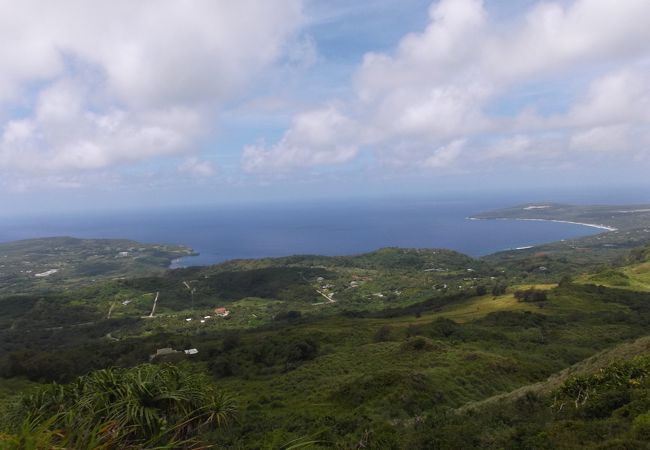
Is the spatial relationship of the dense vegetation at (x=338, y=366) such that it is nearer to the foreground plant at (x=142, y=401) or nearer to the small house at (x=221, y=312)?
the foreground plant at (x=142, y=401)

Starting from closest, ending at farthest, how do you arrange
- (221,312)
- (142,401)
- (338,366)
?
(142,401) → (338,366) → (221,312)

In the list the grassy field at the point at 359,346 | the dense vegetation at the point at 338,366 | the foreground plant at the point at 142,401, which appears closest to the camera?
the foreground plant at the point at 142,401

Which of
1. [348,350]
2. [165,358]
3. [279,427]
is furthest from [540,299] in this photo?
[279,427]

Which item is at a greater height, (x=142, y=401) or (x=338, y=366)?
(x=142, y=401)

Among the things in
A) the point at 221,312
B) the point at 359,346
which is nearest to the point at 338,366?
the point at 359,346

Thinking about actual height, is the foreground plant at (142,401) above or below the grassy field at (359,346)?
above

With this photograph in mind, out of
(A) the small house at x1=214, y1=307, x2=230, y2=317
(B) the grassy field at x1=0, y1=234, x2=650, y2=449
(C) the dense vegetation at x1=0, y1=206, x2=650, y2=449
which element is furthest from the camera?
(A) the small house at x1=214, y1=307, x2=230, y2=317

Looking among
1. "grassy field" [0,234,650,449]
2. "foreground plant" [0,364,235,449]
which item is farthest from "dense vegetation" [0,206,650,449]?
"grassy field" [0,234,650,449]

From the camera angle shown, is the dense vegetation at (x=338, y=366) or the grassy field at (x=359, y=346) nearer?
the dense vegetation at (x=338, y=366)

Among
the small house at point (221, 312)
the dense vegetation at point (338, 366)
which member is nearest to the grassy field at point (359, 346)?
the dense vegetation at point (338, 366)

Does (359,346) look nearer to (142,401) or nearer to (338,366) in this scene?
(338,366)

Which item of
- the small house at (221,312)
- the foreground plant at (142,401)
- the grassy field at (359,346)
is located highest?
the foreground plant at (142,401)

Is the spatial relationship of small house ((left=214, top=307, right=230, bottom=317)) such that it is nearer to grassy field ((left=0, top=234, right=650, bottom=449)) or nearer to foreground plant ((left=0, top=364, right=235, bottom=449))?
grassy field ((left=0, top=234, right=650, bottom=449))
